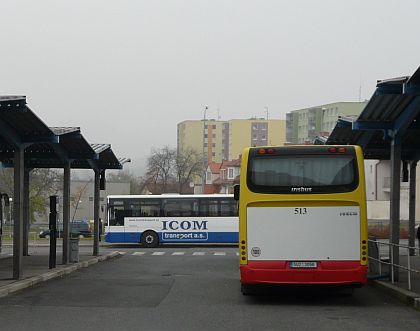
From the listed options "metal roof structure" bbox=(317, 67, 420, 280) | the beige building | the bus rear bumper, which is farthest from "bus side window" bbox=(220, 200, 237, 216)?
the beige building

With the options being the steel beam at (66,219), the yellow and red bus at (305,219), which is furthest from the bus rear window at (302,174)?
the steel beam at (66,219)

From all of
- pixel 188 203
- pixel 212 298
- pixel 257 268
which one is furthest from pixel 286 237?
pixel 188 203

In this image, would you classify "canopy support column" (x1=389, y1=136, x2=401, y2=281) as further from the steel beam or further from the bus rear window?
the steel beam

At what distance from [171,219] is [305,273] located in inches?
1127

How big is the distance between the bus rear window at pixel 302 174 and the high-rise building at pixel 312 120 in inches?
4514

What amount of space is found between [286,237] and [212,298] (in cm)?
233

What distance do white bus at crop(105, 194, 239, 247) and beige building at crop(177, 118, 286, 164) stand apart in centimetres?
10786

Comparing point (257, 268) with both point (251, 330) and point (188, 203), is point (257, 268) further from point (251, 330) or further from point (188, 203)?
point (188, 203)

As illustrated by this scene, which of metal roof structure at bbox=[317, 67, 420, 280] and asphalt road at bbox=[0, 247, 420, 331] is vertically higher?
metal roof structure at bbox=[317, 67, 420, 280]

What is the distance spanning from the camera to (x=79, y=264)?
23.8 meters

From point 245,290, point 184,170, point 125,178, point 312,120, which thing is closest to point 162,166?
point 184,170

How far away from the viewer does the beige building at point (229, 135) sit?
155250 mm

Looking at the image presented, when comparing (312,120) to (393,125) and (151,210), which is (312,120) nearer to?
(151,210)

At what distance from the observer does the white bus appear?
1631 inches
